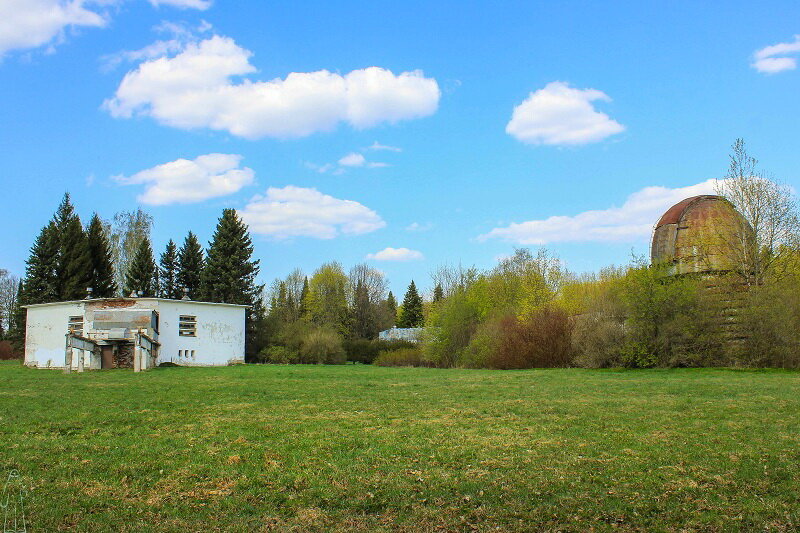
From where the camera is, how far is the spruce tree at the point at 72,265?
5022 centimetres

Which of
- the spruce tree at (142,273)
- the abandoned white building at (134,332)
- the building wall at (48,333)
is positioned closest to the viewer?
the abandoned white building at (134,332)

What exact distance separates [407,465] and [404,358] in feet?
135

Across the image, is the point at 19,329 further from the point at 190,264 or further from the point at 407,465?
the point at 407,465

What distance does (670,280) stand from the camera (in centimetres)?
2977

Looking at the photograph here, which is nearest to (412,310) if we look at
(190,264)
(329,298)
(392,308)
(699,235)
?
(392,308)

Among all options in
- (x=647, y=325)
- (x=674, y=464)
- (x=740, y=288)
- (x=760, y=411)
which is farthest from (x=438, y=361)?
(x=674, y=464)

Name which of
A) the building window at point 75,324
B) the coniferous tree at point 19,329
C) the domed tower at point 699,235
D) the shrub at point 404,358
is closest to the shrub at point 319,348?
the shrub at point 404,358

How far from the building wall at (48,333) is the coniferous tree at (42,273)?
400 inches

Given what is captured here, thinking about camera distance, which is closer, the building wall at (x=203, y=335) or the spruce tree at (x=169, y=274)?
the building wall at (x=203, y=335)

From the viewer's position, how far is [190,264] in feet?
184

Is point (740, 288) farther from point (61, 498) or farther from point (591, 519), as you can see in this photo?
point (61, 498)

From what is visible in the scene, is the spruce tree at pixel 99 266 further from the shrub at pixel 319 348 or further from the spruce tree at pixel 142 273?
the shrub at pixel 319 348

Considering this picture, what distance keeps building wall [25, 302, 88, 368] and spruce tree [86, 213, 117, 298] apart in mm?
11458

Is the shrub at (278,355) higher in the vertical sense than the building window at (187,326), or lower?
lower
